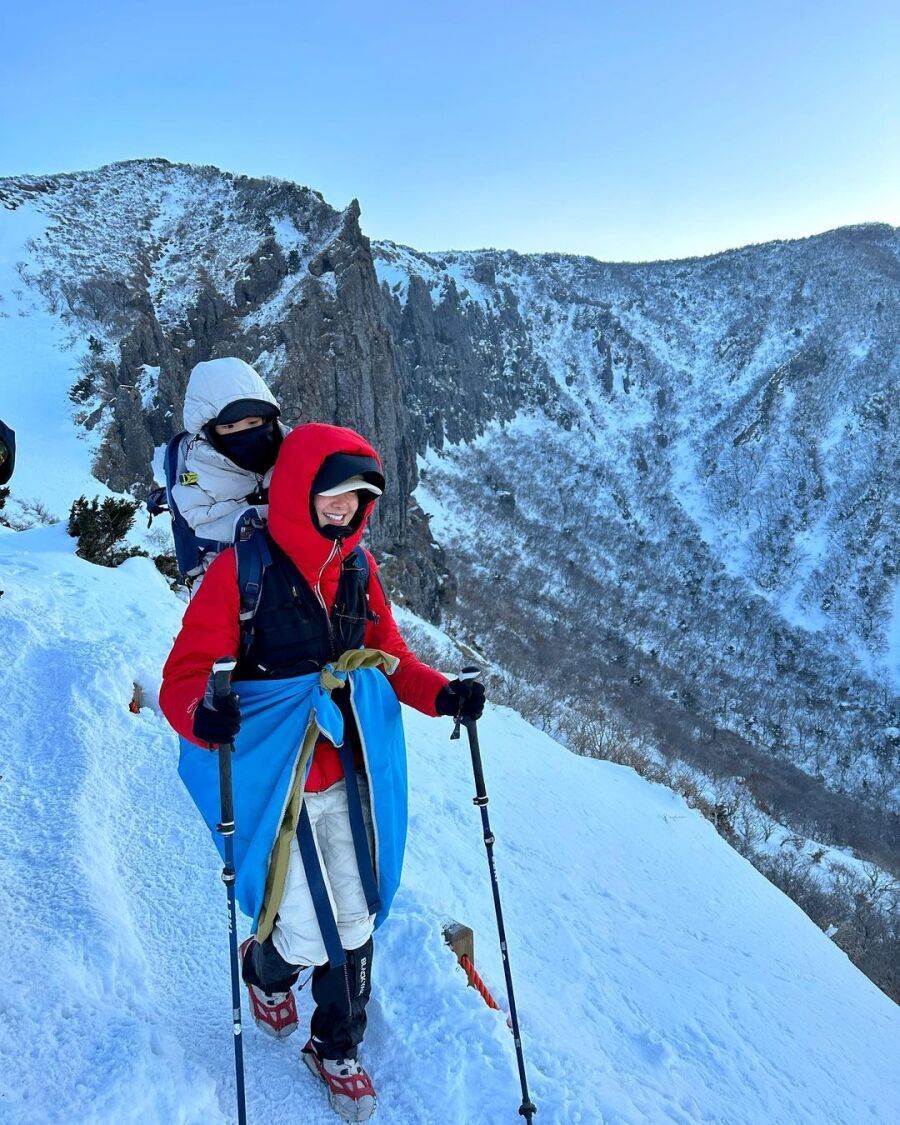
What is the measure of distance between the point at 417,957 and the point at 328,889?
1084 mm

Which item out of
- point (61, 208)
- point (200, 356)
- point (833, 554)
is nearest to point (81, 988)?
point (200, 356)

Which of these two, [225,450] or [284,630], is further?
[225,450]

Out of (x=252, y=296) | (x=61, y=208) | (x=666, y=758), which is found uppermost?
(x=61, y=208)

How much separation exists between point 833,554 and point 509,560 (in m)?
45.0

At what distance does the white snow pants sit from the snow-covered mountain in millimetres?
15470

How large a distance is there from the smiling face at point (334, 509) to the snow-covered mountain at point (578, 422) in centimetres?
1544

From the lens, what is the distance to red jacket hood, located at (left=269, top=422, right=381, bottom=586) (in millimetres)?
2170

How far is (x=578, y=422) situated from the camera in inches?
4205

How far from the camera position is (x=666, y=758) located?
32.8 m

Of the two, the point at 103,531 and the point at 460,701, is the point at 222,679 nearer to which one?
the point at 460,701

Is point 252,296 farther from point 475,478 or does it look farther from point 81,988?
point 475,478

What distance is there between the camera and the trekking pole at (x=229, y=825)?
6.36ft

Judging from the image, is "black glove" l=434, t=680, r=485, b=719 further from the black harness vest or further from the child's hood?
the child's hood

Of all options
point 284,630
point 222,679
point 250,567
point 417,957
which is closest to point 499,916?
point 417,957
